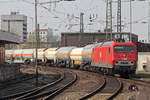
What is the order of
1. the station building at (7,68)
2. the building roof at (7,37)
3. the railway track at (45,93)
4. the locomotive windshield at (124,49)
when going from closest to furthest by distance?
the railway track at (45,93) < the station building at (7,68) < the building roof at (7,37) < the locomotive windshield at (124,49)

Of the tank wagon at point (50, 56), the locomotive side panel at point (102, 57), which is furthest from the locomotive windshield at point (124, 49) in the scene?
the tank wagon at point (50, 56)

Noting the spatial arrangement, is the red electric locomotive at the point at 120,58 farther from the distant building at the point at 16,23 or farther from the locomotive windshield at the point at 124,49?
the distant building at the point at 16,23

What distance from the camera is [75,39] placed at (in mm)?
64188

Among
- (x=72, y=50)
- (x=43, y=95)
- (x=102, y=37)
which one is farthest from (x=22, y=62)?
(x=43, y=95)

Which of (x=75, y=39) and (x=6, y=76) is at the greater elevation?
(x=75, y=39)

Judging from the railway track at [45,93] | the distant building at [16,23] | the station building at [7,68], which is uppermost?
the distant building at [16,23]

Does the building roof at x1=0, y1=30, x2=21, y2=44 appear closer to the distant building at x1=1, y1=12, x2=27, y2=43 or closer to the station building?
the station building

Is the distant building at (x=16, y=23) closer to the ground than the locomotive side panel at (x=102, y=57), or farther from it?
farther from it

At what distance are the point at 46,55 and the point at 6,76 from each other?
22.9 metres

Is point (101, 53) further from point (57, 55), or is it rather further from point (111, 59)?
point (57, 55)

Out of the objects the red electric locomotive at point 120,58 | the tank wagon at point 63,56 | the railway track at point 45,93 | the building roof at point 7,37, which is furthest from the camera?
the tank wagon at point 63,56

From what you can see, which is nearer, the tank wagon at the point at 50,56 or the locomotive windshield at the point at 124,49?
the locomotive windshield at the point at 124,49

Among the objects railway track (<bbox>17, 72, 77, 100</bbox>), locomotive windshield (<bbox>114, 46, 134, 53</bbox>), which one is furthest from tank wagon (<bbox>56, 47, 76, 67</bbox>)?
railway track (<bbox>17, 72, 77, 100</bbox>)

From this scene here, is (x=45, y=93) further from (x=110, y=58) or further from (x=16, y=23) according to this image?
(x=16, y=23)
